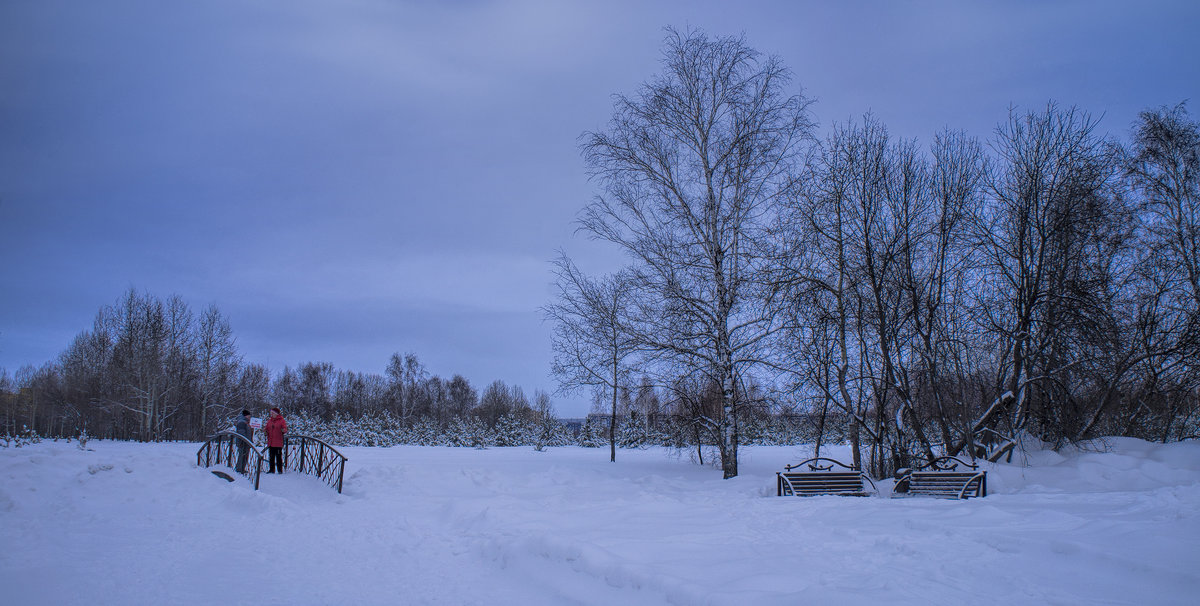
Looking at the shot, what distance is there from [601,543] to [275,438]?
1102 centimetres

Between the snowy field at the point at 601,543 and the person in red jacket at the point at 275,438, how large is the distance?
7.50 ft

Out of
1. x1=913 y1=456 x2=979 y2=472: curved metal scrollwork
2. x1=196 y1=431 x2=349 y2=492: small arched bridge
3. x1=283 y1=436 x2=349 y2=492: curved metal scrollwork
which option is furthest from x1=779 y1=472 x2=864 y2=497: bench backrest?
x1=283 y1=436 x2=349 y2=492: curved metal scrollwork

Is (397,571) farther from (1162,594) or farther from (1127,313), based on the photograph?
(1127,313)

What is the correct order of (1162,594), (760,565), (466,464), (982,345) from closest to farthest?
(1162,594)
(760,565)
(982,345)
(466,464)

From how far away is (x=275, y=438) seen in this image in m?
15.4

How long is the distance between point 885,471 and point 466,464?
12379 millimetres

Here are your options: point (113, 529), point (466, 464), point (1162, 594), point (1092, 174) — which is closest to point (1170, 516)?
point (1162, 594)

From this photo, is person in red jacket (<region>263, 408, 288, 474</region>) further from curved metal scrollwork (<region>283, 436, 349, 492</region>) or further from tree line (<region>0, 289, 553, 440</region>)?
tree line (<region>0, 289, 553, 440</region>)

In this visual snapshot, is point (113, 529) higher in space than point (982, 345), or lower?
lower

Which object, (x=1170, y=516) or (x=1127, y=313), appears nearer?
(x=1170, y=516)

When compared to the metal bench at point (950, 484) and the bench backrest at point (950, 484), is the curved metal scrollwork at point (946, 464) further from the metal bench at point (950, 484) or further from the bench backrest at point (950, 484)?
the bench backrest at point (950, 484)

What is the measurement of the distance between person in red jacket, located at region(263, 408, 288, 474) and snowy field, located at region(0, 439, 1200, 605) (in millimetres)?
2287

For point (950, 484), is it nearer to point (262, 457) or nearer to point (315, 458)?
point (262, 457)

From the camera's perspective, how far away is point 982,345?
14938mm
